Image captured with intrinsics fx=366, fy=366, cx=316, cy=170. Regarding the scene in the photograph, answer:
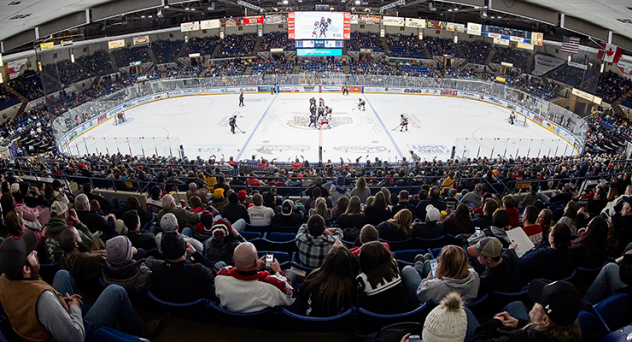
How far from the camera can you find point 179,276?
3.69 m

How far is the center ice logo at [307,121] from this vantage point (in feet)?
84.0

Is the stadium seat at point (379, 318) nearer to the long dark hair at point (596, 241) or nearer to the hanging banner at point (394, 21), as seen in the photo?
the long dark hair at point (596, 241)

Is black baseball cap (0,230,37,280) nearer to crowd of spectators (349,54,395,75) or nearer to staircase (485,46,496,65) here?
crowd of spectators (349,54,395,75)

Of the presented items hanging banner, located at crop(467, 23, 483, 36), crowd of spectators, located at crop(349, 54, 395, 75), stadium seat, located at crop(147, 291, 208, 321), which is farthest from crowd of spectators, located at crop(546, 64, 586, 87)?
stadium seat, located at crop(147, 291, 208, 321)

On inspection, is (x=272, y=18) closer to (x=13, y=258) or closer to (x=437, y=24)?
(x=437, y=24)

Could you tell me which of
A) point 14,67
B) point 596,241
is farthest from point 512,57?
point 14,67

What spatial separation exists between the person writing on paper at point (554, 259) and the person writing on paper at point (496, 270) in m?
Answer: 0.41

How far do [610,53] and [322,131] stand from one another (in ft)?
59.0

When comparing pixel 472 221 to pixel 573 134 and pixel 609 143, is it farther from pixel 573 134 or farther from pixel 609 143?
pixel 609 143

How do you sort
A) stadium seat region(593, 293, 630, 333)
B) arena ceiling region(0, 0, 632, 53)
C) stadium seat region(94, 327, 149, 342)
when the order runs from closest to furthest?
stadium seat region(94, 327, 149, 342)
stadium seat region(593, 293, 630, 333)
arena ceiling region(0, 0, 632, 53)

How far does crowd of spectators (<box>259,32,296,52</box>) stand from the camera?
45625 mm

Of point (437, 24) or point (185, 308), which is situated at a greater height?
point (437, 24)

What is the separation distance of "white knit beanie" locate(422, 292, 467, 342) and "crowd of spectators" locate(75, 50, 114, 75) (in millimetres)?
44751

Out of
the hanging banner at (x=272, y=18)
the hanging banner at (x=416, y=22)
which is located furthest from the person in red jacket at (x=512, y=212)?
the hanging banner at (x=272, y=18)
